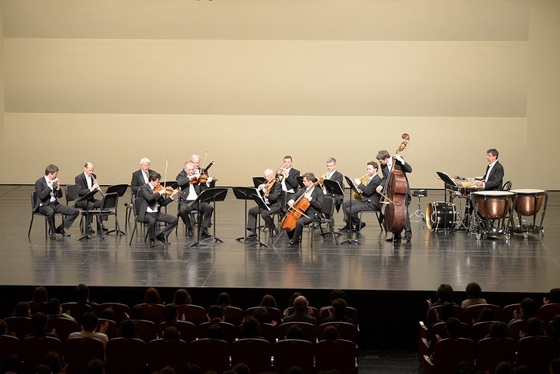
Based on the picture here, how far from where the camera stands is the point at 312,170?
18.2 metres

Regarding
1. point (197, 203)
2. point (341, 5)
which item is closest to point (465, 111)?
point (341, 5)

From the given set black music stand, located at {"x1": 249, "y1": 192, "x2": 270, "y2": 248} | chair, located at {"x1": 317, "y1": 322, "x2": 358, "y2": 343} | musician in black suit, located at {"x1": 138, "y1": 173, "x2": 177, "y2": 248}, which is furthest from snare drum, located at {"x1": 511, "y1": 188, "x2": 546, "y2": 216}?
chair, located at {"x1": 317, "y1": 322, "x2": 358, "y2": 343}

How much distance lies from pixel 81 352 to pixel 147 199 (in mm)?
5177

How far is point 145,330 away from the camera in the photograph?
7.48 metres

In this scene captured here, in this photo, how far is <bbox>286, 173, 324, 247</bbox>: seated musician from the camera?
473 inches

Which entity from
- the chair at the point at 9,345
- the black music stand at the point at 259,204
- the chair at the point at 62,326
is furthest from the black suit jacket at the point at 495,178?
the chair at the point at 9,345

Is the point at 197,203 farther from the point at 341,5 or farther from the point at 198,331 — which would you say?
the point at 341,5

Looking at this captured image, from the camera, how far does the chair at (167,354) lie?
272 inches

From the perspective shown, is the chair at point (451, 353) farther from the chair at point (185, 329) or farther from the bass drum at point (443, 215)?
the bass drum at point (443, 215)

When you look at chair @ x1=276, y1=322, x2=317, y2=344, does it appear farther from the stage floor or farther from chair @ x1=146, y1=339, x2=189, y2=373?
the stage floor

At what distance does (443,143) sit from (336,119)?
7.64 ft

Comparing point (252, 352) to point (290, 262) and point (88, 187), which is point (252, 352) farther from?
point (88, 187)

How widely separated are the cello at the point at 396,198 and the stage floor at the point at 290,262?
344 millimetres

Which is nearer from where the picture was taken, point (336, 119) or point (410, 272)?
point (410, 272)
